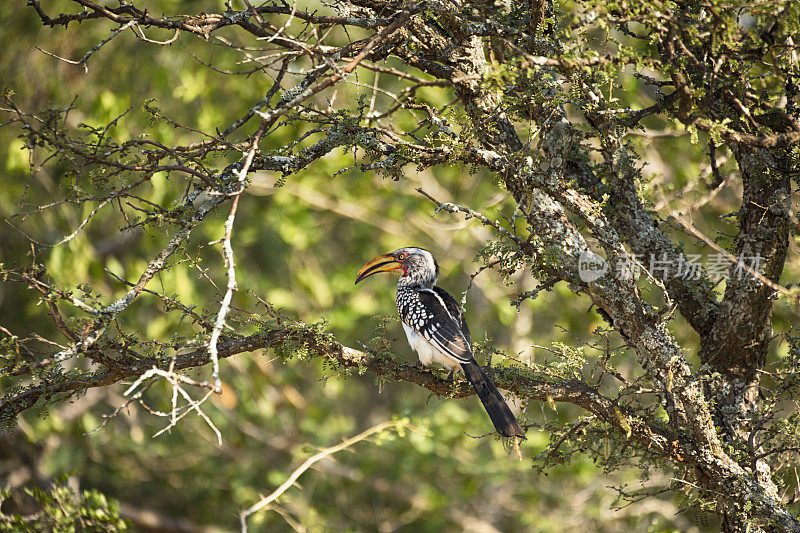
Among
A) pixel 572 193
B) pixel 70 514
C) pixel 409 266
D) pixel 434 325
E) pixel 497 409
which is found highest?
pixel 572 193

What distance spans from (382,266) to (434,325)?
959mm

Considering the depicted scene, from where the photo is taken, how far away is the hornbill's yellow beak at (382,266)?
185 inches

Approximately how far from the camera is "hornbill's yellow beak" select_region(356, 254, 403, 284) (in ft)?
15.5

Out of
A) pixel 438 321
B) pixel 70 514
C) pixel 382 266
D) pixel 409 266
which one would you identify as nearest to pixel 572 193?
pixel 438 321

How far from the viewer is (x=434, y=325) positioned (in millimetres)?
4035

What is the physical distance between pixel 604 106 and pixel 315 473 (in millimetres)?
6567

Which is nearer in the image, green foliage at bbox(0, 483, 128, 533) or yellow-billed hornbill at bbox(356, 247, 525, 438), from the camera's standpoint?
yellow-billed hornbill at bbox(356, 247, 525, 438)

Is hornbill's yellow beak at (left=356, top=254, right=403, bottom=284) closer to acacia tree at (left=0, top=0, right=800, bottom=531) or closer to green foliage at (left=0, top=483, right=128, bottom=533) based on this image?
acacia tree at (left=0, top=0, right=800, bottom=531)

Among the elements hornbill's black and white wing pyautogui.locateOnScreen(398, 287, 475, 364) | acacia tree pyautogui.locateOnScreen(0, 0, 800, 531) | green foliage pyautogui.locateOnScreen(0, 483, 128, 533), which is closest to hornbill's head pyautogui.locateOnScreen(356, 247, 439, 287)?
hornbill's black and white wing pyautogui.locateOnScreen(398, 287, 475, 364)

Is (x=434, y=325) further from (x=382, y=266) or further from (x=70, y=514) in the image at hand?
(x=70, y=514)

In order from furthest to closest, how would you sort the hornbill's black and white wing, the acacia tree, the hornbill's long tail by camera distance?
1. the hornbill's black and white wing
2. the hornbill's long tail
3. the acacia tree

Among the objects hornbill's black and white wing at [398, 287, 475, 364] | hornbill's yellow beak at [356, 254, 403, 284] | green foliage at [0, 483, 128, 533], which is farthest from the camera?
hornbill's yellow beak at [356, 254, 403, 284]

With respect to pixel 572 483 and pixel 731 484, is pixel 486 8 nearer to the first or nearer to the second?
pixel 731 484

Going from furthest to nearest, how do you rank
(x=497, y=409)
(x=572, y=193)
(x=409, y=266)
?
(x=409, y=266) < (x=497, y=409) < (x=572, y=193)
